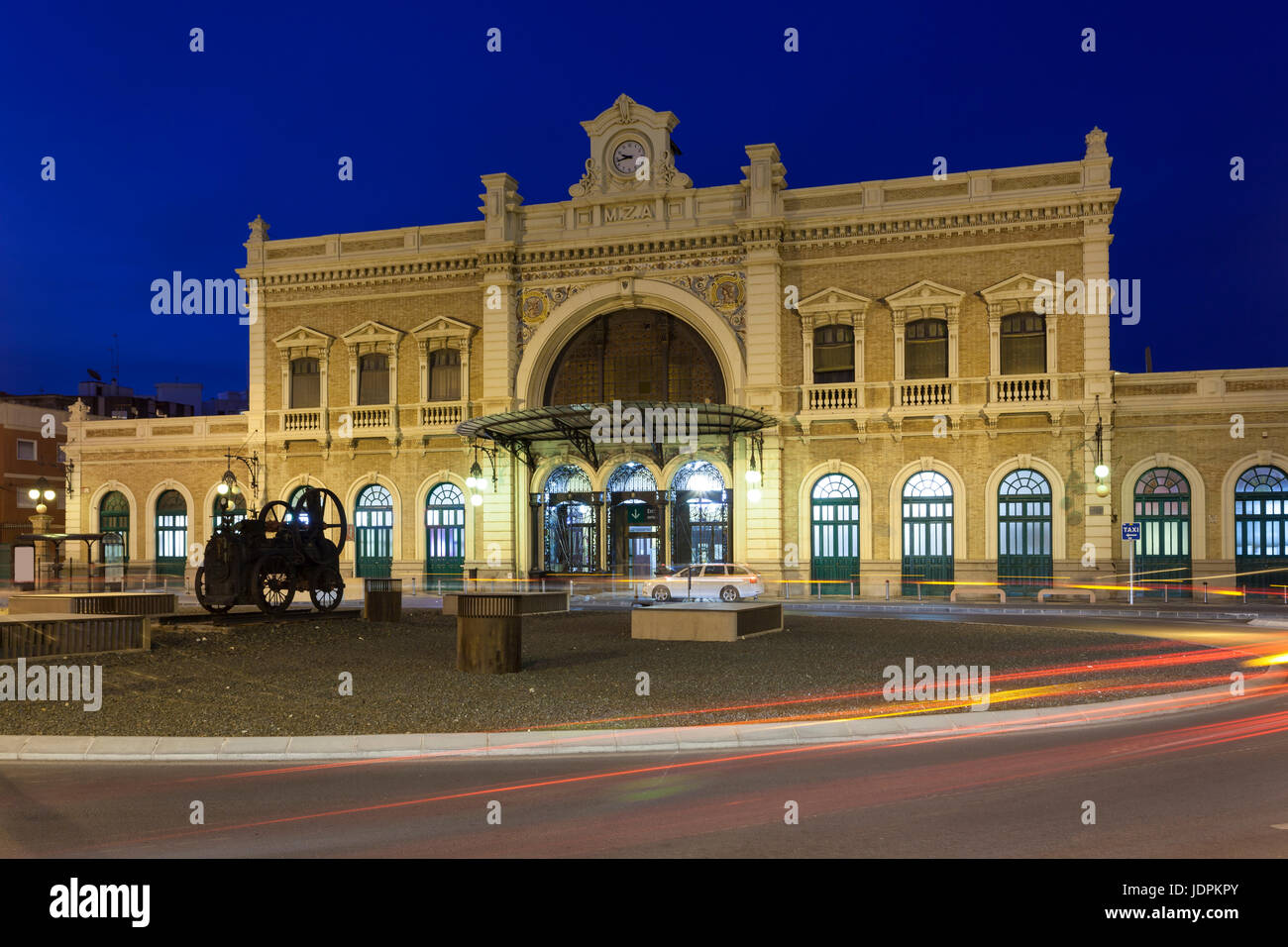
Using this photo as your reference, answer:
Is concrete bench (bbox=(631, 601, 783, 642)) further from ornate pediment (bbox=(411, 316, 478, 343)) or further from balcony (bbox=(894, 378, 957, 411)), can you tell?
ornate pediment (bbox=(411, 316, 478, 343))

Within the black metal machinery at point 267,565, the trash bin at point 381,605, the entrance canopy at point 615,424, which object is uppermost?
the entrance canopy at point 615,424

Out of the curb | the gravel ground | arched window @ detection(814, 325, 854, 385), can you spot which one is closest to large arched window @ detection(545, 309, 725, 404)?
arched window @ detection(814, 325, 854, 385)

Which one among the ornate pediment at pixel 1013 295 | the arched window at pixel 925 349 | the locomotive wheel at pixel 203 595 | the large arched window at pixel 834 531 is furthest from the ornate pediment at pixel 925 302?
the locomotive wheel at pixel 203 595

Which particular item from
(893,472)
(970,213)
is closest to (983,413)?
(893,472)

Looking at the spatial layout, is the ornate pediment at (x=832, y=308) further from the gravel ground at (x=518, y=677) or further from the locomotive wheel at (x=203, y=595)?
the locomotive wheel at (x=203, y=595)

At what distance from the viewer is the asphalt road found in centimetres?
713

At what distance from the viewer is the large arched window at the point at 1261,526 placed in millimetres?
31234

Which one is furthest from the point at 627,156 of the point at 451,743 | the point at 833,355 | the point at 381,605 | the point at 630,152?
the point at 451,743

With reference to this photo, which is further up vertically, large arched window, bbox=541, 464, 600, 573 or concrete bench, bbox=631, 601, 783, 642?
large arched window, bbox=541, 464, 600, 573

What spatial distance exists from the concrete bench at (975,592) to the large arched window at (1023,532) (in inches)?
27.9

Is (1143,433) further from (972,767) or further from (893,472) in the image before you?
(972,767)

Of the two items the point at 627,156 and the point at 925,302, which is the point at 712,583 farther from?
the point at 627,156

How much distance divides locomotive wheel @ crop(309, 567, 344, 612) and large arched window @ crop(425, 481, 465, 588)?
40.7 ft

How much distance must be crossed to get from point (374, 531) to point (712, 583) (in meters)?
15.7
